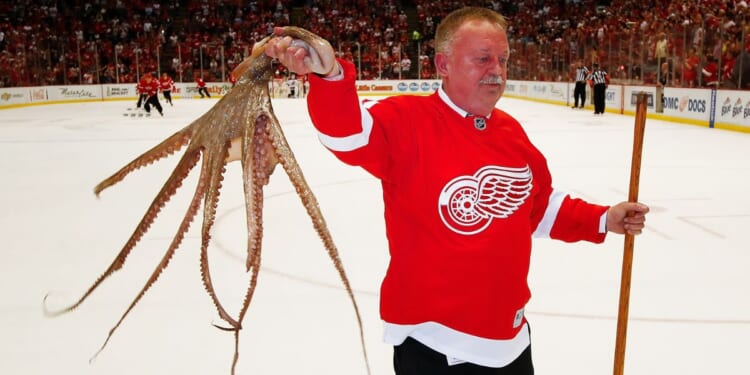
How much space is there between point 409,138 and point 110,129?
1702cm

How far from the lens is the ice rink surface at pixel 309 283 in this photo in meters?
3.69

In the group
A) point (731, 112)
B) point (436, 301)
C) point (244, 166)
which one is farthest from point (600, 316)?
point (731, 112)

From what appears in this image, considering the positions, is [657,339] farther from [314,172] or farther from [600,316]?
[314,172]

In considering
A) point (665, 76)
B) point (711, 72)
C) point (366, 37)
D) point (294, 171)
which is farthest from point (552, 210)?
point (366, 37)

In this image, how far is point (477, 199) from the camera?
5.69 ft

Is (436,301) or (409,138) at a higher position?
(409,138)

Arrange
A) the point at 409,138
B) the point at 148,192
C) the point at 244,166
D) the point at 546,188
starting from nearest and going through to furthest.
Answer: the point at 244,166, the point at 409,138, the point at 546,188, the point at 148,192

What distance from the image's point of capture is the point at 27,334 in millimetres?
4023

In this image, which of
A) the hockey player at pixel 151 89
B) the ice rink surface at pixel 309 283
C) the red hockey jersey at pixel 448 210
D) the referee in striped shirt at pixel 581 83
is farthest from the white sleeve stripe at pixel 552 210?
the referee in striped shirt at pixel 581 83

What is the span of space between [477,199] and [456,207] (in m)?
0.06

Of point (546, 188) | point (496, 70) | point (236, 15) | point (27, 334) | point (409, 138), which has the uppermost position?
point (236, 15)

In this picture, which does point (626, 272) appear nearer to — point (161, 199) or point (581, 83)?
point (161, 199)

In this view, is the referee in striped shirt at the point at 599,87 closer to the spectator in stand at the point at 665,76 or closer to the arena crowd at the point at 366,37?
the arena crowd at the point at 366,37

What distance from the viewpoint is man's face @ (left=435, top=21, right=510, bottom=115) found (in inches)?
70.0
